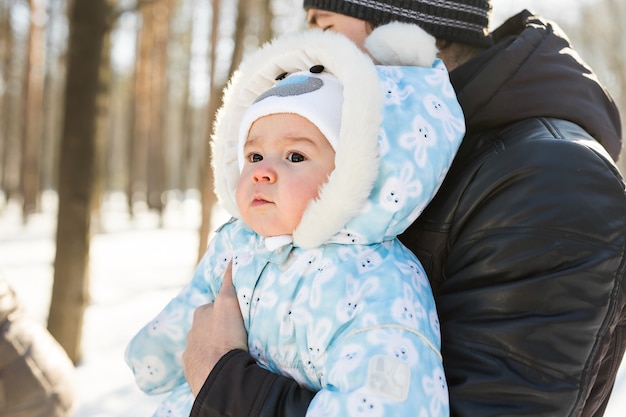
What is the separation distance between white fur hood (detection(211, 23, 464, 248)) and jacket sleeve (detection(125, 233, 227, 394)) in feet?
1.67

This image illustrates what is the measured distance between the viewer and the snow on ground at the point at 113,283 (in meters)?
4.69

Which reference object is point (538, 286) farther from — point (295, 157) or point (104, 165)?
point (104, 165)

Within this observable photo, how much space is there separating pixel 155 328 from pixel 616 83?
961 inches

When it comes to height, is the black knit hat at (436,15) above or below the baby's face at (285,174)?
above

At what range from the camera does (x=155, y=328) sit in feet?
5.73

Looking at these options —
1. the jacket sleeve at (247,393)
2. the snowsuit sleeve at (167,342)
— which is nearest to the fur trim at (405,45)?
the snowsuit sleeve at (167,342)

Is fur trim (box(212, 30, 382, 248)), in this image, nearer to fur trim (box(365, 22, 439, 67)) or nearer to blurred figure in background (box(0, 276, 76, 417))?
fur trim (box(365, 22, 439, 67))

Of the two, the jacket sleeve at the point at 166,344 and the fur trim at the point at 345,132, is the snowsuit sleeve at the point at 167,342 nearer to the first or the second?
the jacket sleeve at the point at 166,344

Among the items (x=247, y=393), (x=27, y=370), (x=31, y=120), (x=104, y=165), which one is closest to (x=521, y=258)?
(x=247, y=393)

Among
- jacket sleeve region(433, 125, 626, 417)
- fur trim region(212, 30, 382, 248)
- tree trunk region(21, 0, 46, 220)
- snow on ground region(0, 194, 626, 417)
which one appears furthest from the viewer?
tree trunk region(21, 0, 46, 220)

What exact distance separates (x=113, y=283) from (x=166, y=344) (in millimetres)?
8458

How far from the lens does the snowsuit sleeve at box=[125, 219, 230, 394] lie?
1.73 meters

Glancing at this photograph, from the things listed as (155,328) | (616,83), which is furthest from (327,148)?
(616,83)

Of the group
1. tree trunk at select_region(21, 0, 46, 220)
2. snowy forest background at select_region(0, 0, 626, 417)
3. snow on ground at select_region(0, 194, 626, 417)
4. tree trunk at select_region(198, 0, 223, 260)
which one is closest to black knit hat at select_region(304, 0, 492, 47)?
snowy forest background at select_region(0, 0, 626, 417)
